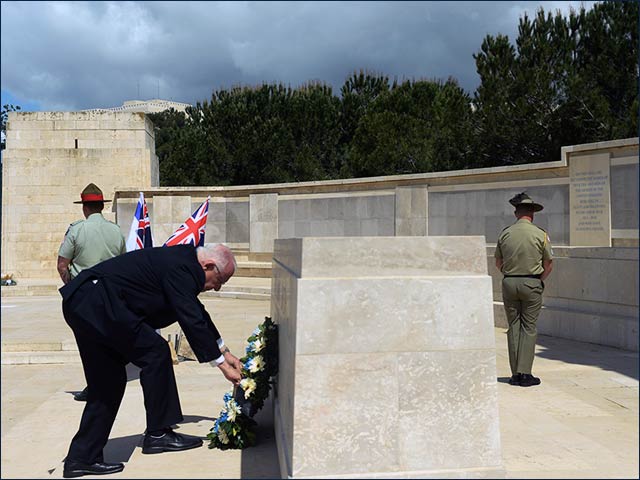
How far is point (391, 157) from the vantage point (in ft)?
78.2

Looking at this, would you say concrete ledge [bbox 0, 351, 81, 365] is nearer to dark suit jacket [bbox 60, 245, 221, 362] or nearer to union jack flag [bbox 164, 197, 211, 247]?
union jack flag [bbox 164, 197, 211, 247]

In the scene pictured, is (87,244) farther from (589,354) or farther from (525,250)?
(589,354)

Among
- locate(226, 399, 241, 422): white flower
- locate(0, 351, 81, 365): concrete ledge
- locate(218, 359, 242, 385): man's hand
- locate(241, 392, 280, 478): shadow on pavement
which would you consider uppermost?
locate(218, 359, 242, 385): man's hand

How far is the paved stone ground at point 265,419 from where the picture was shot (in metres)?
3.65

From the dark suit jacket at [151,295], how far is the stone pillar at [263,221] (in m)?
11.9

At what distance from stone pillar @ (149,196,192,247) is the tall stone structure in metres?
2.95

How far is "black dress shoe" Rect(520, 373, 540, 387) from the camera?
5.89 metres

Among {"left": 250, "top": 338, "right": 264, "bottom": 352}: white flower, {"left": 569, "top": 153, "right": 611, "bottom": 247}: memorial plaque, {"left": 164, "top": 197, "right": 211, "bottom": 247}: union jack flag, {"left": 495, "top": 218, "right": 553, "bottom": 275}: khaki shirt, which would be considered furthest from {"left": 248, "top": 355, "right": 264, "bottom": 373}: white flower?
{"left": 569, "top": 153, "right": 611, "bottom": 247}: memorial plaque

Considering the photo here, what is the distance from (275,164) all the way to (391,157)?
6668mm

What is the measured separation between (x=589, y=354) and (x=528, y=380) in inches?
71.7

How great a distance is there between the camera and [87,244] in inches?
230

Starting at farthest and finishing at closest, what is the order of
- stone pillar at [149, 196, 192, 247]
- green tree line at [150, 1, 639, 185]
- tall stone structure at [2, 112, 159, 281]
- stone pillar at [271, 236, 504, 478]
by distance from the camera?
tall stone structure at [2, 112, 159, 281], green tree line at [150, 1, 639, 185], stone pillar at [149, 196, 192, 247], stone pillar at [271, 236, 504, 478]

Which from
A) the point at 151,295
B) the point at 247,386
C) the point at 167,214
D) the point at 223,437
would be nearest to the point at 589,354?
the point at 247,386

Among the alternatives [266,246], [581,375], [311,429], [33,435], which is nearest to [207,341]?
[311,429]
